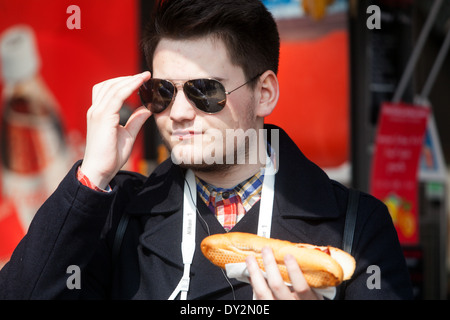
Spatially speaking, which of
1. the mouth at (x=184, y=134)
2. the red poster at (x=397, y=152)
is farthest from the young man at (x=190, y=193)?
the red poster at (x=397, y=152)

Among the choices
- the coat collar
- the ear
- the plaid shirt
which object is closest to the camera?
the coat collar

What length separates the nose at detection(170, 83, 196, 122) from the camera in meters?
2.36

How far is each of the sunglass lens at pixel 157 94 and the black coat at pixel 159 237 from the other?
36 cm

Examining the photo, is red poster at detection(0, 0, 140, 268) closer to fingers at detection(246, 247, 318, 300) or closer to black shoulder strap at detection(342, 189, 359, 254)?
black shoulder strap at detection(342, 189, 359, 254)

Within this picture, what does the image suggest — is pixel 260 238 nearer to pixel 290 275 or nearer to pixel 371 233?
pixel 290 275

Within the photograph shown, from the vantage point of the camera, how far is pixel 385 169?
5527 millimetres

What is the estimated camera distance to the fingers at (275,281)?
1965mm

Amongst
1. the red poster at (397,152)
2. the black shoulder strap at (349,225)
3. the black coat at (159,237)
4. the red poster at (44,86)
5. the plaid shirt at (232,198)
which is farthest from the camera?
the red poster at (397,152)

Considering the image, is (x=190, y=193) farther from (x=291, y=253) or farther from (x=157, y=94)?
(x=291, y=253)

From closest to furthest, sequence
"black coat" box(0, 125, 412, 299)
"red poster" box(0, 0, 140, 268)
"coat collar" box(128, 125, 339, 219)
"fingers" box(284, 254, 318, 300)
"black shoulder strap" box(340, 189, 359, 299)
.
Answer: "fingers" box(284, 254, 318, 300) → "black coat" box(0, 125, 412, 299) → "black shoulder strap" box(340, 189, 359, 299) → "coat collar" box(128, 125, 339, 219) → "red poster" box(0, 0, 140, 268)

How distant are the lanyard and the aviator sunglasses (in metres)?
0.38

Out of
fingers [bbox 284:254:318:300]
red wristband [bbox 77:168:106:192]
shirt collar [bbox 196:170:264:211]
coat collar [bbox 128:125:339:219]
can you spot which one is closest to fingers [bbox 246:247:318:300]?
fingers [bbox 284:254:318:300]

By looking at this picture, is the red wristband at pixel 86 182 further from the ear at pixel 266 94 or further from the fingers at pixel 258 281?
the ear at pixel 266 94

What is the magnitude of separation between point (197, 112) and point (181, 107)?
0.08m
